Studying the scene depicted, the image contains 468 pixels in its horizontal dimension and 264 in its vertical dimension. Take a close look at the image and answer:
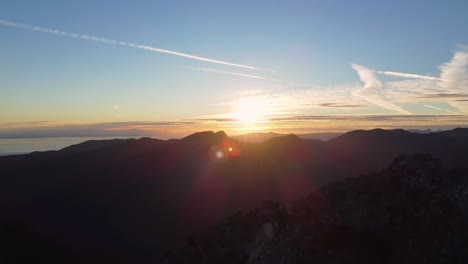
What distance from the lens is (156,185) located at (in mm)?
86625

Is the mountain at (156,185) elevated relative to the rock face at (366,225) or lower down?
lower down

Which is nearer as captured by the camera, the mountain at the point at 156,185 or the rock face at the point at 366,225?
the rock face at the point at 366,225

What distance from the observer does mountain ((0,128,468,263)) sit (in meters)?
58.4

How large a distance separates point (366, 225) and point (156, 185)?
68214 mm

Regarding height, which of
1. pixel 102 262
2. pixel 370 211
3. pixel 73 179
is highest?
pixel 370 211

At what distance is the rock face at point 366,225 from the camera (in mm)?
21453

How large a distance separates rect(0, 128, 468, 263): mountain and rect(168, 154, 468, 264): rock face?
14.0 meters

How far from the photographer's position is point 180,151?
108 m

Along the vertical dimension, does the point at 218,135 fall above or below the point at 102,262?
above

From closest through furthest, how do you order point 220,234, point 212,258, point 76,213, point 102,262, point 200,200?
1. point 212,258
2. point 220,234
3. point 102,262
4. point 76,213
5. point 200,200

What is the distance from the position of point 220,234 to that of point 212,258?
2487 millimetres

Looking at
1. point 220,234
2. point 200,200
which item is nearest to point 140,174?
point 200,200

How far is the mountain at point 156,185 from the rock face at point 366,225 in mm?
13993

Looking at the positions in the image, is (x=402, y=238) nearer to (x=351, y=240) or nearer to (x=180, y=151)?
(x=351, y=240)
